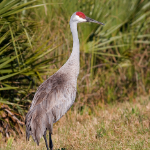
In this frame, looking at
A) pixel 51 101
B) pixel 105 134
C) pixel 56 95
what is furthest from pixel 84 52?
pixel 51 101

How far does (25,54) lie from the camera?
5.65 meters

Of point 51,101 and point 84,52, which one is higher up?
point 84,52

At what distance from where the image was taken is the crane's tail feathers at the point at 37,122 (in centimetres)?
388

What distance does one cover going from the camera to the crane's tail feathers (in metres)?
3.88

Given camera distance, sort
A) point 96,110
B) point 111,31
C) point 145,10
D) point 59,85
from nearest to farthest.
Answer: point 59,85, point 96,110, point 111,31, point 145,10

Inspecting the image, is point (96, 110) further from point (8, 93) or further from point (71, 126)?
point (8, 93)

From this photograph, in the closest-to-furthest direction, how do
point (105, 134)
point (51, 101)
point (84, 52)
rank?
point (51, 101) < point (105, 134) < point (84, 52)

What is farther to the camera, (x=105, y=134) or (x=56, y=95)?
(x=105, y=134)

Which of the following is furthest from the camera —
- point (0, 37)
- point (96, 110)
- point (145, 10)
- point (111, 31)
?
point (145, 10)

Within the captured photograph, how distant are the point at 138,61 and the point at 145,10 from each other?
57.8 inches

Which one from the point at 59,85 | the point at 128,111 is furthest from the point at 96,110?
the point at 59,85

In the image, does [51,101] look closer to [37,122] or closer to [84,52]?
[37,122]

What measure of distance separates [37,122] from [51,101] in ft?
1.32

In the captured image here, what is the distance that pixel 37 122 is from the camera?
12.8 feet
